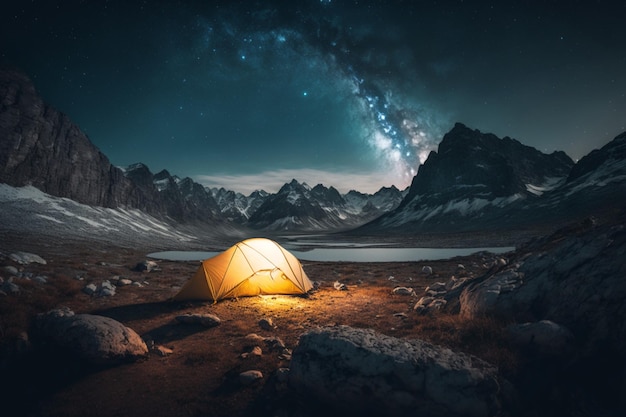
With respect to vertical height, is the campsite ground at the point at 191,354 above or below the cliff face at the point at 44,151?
below

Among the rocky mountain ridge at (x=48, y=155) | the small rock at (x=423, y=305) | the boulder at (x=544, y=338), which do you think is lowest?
the small rock at (x=423, y=305)

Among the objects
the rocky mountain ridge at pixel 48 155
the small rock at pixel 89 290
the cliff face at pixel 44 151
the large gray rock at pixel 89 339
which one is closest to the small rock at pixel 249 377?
the large gray rock at pixel 89 339

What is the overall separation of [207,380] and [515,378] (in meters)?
7.20

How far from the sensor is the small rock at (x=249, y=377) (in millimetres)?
6641

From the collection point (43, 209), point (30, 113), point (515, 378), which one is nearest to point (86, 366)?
point (515, 378)

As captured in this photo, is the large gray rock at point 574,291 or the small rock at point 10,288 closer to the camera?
the large gray rock at point 574,291

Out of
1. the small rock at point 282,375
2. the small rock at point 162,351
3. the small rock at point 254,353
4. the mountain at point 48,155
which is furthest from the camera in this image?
the mountain at point 48,155

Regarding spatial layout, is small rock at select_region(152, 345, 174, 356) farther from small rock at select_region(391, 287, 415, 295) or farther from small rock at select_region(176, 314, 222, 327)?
small rock at select_region(391, 287, 415, 295)

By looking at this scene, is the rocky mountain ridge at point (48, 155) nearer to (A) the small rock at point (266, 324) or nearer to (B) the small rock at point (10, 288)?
(B) the small rock at point (10, 288)

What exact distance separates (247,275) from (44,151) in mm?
116547

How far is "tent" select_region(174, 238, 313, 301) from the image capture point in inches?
543

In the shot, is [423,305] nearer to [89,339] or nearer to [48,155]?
A: [89,339]

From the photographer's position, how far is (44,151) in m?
90.3

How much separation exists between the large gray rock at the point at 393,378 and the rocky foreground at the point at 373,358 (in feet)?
0.07
